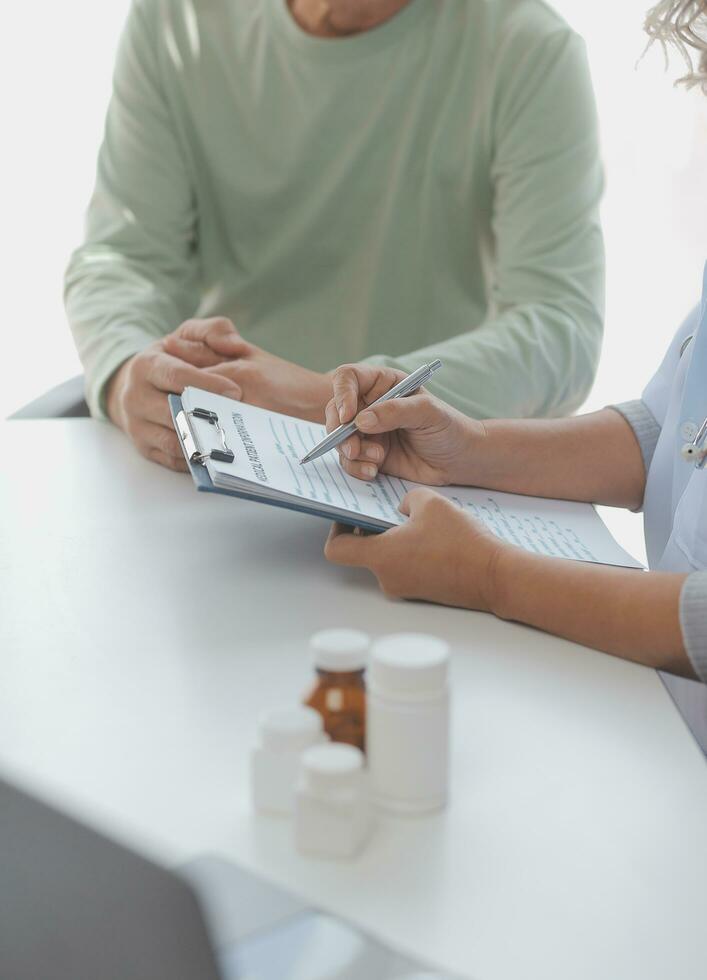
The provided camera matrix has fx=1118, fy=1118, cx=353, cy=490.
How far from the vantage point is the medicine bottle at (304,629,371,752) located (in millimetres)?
526

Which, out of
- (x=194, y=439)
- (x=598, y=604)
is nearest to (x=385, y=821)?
(x=598, y=604)

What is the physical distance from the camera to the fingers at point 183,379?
110 cm

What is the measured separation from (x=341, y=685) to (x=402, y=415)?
414mm

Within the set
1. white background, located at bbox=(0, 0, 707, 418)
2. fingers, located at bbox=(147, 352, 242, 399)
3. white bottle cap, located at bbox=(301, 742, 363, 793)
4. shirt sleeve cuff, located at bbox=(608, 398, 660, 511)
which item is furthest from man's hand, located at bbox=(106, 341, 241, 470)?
white background, located at bbox=(0, 0, 707, 418)

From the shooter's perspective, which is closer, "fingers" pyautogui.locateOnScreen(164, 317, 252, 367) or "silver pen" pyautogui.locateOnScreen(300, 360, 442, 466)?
"silver pen" pyautogui.locateOnScreen(300, 360, 442, 466)

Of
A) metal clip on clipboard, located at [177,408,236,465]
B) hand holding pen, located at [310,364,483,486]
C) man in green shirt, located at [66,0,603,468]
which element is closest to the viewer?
metal clip on clipboard, located at [177,408,236,465]

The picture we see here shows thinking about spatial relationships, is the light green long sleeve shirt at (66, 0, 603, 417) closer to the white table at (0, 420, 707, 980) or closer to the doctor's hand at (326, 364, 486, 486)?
the doctor's hand at (326, 364, 486, 486)

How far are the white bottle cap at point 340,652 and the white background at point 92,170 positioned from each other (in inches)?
85.8

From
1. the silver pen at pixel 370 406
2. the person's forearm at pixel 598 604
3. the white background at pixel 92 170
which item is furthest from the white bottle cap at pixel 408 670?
the white background at pixel 92 170

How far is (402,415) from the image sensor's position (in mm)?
922

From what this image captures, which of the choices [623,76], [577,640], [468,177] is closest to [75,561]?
[577,640]

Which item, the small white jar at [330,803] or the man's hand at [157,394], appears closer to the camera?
the small white jar at [330,803]

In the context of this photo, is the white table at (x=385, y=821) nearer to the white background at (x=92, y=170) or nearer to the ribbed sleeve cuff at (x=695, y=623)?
the ribbed sleeve cuff at (x=695, y=623)

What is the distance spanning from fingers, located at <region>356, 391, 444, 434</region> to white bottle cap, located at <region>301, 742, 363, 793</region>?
439mm
